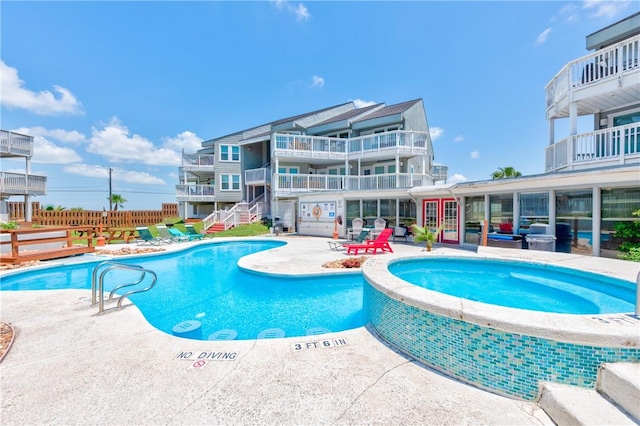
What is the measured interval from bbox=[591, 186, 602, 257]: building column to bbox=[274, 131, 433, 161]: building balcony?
11.2 m

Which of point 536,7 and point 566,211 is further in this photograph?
point 536,7

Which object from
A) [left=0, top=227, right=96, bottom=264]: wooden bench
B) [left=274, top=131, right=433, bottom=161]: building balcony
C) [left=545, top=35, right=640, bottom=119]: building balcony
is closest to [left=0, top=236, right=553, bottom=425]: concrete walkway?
[left=0, top=227, right=96, bottom=264]: wooden bench

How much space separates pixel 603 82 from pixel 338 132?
51.4ft

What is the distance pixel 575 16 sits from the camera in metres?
11.1

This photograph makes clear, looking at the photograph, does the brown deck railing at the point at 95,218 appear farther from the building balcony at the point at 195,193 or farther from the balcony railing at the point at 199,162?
the balcony railing at the point at 199,162

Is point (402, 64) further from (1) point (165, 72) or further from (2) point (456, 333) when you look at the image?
(2) point (456, 333)

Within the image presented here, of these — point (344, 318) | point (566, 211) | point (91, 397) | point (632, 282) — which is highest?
point (566, 211)

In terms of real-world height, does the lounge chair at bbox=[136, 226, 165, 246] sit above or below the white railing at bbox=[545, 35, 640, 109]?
below

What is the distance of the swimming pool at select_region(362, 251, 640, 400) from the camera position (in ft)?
7.81

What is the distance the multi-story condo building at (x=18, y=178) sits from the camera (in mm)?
18438

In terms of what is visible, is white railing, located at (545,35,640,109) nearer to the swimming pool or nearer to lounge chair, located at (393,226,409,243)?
lounge chair, located at (393,226,409,243)

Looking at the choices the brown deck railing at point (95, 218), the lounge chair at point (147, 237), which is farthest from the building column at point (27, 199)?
the lounge chair at point (147, 237)

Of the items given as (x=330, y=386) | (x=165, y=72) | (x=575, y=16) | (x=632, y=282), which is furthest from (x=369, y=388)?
(x=165, y=72)

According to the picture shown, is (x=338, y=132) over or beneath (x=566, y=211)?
over
